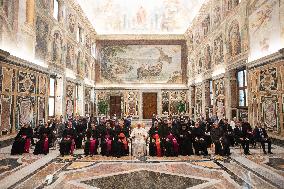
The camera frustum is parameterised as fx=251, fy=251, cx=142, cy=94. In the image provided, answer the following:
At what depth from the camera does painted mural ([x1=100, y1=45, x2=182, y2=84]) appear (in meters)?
28.2

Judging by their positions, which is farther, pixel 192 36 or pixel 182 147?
pixel 192 36

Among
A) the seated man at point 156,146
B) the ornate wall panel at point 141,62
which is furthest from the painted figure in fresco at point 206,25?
the seated man at point 156,146

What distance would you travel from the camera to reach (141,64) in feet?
93.2

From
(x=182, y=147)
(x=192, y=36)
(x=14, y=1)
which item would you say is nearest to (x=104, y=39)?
(x=192, y=36)

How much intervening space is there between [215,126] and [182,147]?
5.21ft

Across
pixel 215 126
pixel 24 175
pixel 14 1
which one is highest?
pixel 14 1

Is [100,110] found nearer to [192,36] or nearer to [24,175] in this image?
[192,36]

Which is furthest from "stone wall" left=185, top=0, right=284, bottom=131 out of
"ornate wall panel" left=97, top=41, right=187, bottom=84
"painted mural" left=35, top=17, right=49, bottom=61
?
"painted mural" left=35, top=17, right=49, bottom=61

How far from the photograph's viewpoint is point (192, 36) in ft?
83.6

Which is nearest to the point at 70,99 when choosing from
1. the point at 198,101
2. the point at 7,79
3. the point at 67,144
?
the point at 7,79

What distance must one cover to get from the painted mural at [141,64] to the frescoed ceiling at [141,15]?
6.30ft

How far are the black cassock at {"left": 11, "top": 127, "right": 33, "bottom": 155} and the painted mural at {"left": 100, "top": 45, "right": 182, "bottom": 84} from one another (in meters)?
17.8

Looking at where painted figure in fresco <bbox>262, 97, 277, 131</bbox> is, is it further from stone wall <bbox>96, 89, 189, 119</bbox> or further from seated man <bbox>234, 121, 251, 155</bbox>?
stone wall <bbox>96, 89, 189, 119</bbox>

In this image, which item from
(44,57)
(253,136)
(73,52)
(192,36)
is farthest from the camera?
(192,36)
